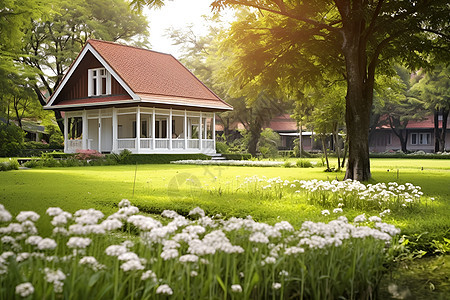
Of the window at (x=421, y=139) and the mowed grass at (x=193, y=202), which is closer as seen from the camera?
the mowed grass at (x=193, y=202)

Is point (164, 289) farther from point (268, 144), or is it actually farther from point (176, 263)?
point (268, 144)

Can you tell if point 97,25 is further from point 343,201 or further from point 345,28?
point 343,201

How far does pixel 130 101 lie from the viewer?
30.2 metres

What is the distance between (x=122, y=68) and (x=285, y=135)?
3459 centimetres

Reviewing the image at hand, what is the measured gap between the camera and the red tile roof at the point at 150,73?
1270 inches

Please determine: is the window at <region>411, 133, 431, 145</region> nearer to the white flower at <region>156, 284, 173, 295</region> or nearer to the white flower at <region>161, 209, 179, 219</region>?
the white flower at <region>161, 209, 179, 219</region>

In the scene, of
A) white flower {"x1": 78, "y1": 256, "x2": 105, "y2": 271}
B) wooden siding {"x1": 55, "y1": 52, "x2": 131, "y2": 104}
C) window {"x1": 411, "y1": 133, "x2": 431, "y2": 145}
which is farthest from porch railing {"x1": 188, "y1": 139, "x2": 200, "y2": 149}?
window {"x1": 411, "y1": 133, "x2": 431, "y2": 145}

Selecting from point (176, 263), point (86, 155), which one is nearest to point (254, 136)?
point (86, 155)

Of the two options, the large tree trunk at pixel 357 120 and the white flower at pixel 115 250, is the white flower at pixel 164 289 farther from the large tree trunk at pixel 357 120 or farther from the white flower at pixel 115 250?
the large tree trunk at pixel 357 120

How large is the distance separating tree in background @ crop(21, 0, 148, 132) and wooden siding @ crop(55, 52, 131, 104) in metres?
7.87

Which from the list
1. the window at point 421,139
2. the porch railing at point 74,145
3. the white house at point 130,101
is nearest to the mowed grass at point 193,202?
the white house at point 130,101

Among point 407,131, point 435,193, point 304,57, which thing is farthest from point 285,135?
point 435,193

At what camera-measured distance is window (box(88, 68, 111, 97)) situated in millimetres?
33294

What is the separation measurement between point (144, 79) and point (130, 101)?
3412mm
